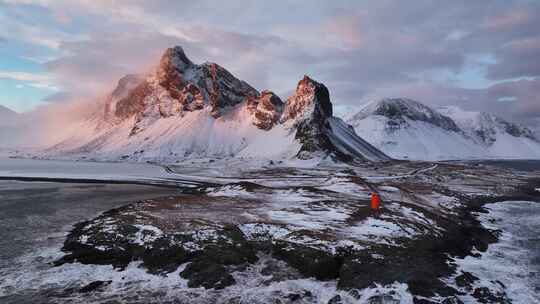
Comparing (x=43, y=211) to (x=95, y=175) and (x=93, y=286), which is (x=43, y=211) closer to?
(x=93, y=286)

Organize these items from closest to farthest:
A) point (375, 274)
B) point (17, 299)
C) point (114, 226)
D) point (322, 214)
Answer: point (17, 299) < point (375, 274) < point (114, 226) < point (322, 214)

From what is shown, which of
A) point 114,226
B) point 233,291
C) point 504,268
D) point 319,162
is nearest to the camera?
point 233,291

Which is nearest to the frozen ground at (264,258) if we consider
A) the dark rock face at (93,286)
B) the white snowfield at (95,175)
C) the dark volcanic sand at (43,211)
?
the dark rock face at (93,286)

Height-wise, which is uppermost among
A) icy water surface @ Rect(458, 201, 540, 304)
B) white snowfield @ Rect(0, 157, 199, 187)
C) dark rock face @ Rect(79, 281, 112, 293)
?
white snowfield @ Rect(0, 157, 199, 187)

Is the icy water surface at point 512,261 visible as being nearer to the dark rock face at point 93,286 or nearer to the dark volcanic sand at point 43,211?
the dark rock face at point 93,286

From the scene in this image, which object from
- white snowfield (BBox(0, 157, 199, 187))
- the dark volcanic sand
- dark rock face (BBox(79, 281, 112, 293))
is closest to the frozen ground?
dark rock face (BBox(79, 281, 112, 293))

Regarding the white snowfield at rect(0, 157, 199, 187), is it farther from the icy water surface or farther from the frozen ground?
the icy water surface

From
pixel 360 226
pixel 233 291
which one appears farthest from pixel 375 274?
pixel 360 226

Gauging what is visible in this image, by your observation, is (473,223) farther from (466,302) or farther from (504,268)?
(466,302)

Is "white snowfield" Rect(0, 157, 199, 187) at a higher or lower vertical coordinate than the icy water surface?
higher

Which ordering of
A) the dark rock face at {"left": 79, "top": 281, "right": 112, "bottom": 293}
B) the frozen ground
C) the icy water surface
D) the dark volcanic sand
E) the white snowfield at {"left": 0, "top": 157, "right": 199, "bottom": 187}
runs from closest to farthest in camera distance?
the frozen ground, the dark rock face at {"left": 79, "top": 281, "right": 112, "bottom": 293}, the icy water surface, the dark volcanic sand, the white snowfield at {"left": 0, "top": 157, "right": 199, "bottom": 187}

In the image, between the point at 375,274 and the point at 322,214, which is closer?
the point at 375,274

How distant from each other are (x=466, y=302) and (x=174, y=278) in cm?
1593

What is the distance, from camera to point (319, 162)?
16488cm
